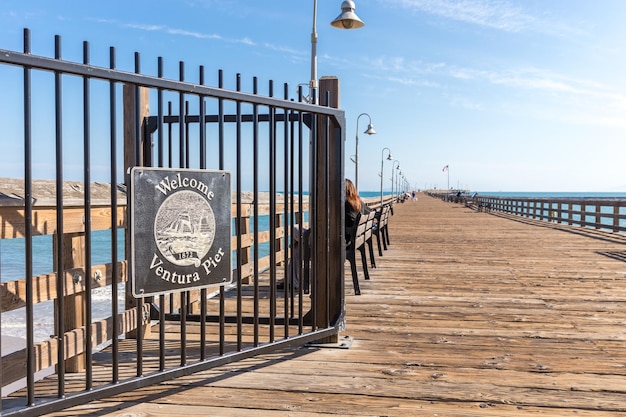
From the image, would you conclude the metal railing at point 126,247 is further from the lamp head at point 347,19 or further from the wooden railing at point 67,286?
the lamp head at point 347,19

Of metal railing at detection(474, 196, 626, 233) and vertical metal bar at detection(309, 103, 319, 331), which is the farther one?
metal railing at detection(474, 196, 626, 233)

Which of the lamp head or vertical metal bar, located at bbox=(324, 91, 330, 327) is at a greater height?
the lamp head

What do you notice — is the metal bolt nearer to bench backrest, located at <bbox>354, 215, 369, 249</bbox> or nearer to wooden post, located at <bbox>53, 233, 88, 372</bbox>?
wooden post, located at <bbox>53, 233, 88, 372</bbox>

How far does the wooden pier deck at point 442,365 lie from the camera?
258 cm

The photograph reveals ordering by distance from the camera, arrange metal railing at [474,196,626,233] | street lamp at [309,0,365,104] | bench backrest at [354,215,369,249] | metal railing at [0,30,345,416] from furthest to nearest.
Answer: metal railing at [474,196,626,233], street lamp at [309,0,365,104], bench backrest at [354,215,369,249], metal railing at [0,30,345,416]

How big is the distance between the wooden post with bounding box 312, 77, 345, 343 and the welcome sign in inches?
32.5

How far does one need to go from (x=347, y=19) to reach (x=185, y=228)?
27.1ft

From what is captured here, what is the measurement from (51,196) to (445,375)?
245 centimetres

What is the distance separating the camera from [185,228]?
9.17 ft

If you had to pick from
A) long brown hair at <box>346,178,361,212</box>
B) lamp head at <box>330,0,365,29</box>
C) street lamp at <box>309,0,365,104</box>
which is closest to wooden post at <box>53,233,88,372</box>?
long brown hair at <box>346,178,361,212</box>

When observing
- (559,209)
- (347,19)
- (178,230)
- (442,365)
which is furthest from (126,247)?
(559,209)

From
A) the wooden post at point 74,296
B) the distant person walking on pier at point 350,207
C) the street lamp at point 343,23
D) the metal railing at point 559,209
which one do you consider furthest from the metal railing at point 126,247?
the metal railing at point 559,209

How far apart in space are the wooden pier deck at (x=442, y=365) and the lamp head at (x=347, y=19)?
236 inches

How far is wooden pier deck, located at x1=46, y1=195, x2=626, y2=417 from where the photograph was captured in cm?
258
